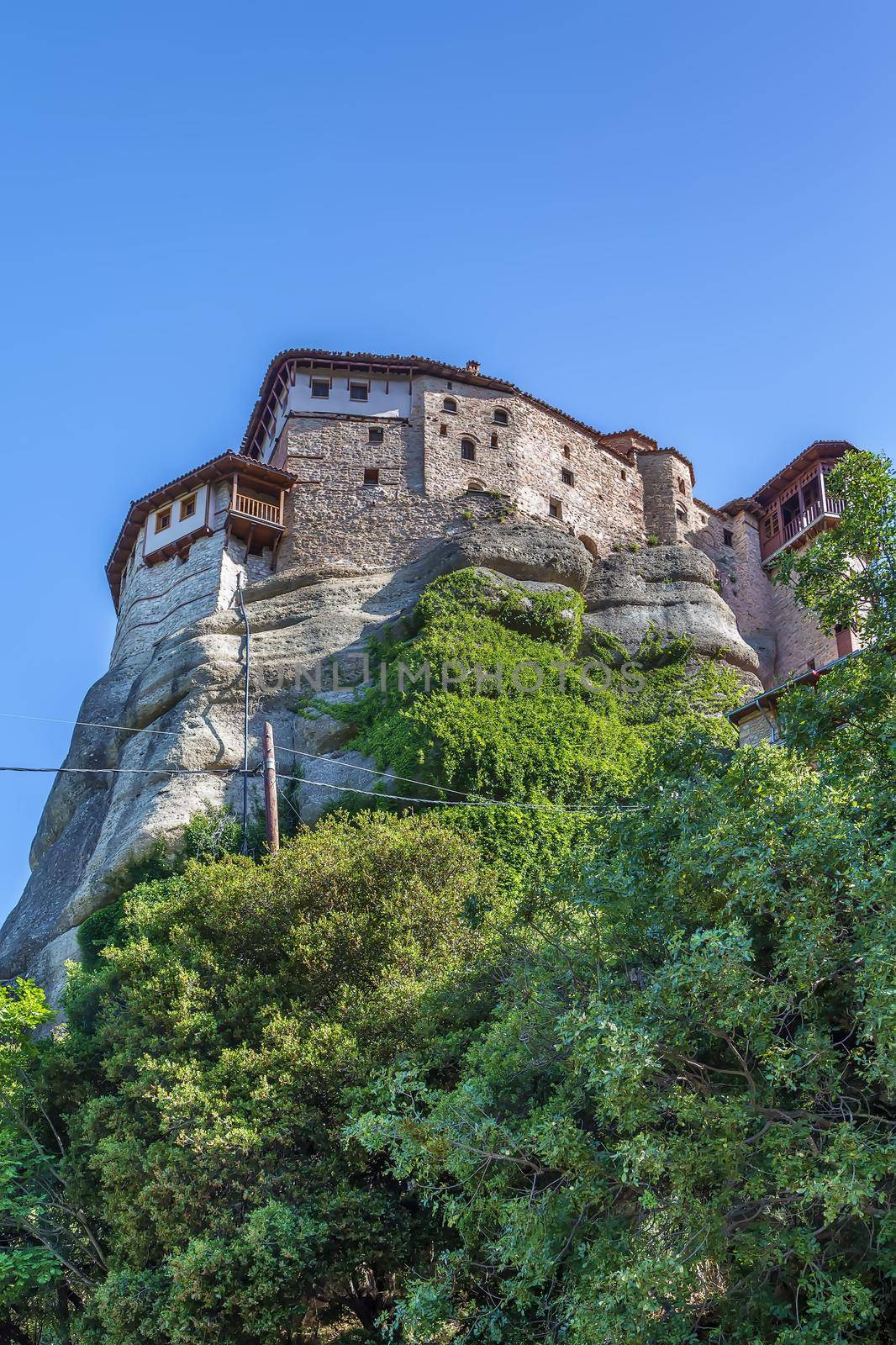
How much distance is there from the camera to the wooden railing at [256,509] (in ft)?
112

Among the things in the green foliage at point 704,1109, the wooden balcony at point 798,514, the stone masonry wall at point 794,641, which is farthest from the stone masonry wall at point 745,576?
the green foliage at point 704,1109

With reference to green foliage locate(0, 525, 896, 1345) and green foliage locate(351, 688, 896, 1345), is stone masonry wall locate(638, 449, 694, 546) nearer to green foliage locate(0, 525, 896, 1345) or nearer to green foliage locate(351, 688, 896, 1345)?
green foliage locate(0, 525, 896, 1345)

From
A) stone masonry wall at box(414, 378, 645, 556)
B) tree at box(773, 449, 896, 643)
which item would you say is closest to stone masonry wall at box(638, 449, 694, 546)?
stone masonry wall at box(414, 378, 645, 556)

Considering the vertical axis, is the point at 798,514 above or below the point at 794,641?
above

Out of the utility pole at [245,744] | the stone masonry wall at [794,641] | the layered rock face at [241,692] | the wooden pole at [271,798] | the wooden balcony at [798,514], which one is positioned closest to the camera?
the wooden pole at [271,798]

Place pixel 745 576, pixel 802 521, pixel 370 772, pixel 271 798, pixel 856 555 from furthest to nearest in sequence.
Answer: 1. pixel 745 576
2. pixel 802 521
3. pixel 370 772
4. pixel 271 798
5. pixel 856 555

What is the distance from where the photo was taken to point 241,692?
28.7m

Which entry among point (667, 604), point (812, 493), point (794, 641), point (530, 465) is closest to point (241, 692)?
point (667, 604)

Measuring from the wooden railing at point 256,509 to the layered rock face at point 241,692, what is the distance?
2410 mm

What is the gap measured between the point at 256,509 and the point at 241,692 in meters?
7.87

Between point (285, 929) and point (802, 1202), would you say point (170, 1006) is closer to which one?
point (285, 929)

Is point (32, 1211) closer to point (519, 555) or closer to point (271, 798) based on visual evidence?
point (271, 798)

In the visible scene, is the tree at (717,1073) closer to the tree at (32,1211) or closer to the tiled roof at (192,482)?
the tree at (32,1211)

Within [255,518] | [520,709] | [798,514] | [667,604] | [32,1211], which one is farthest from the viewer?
[798,514]
